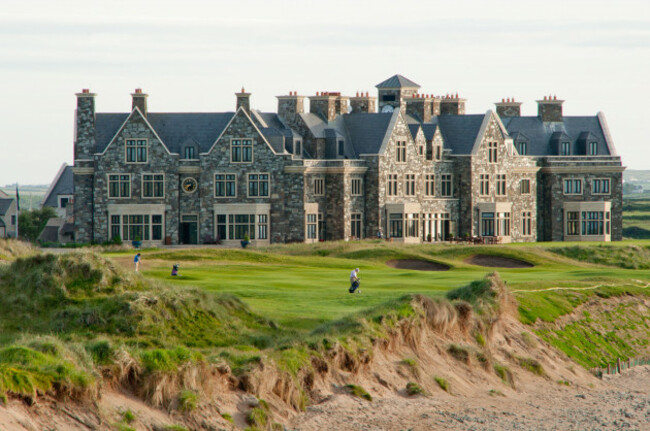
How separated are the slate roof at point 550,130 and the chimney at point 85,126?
33.8m

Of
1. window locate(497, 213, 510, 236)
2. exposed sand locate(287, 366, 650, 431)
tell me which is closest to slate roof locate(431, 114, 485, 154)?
window locate(497, 213, 510, 236)

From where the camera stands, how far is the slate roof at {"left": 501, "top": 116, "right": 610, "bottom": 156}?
95.6 m

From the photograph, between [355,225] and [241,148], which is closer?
[241,148]

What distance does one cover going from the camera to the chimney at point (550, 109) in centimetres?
9675

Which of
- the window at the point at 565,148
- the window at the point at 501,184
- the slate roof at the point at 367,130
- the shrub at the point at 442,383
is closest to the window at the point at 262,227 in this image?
the slate roof at the point at 367,130

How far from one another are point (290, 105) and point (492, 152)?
1561cm

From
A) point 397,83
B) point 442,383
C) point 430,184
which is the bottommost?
point 442,383

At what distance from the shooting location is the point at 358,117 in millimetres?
87688

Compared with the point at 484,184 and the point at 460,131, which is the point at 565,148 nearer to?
the point at 484,184

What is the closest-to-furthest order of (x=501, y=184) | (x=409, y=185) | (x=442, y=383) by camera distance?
(x=442, y=383) < (x=409, y=185) < (x=501, y=184)

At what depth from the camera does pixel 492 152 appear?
294 ft

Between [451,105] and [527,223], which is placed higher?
[451,105]

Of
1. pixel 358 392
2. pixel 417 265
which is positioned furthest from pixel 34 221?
pixel 358 392

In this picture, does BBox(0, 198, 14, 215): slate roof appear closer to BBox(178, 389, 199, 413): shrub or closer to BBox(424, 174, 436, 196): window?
BBox(424, 174, 436, 196): window
